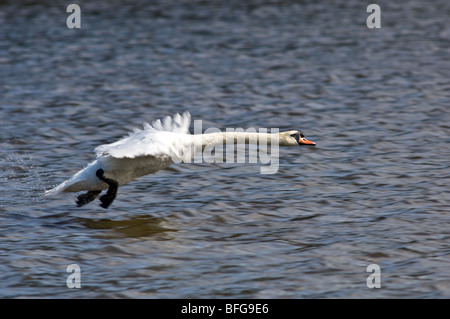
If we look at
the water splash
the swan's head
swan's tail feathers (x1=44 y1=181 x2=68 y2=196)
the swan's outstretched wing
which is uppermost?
the swan's outstretched wing

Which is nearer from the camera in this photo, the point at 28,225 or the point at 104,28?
the point at 28,225

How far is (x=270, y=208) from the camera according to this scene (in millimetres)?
10930

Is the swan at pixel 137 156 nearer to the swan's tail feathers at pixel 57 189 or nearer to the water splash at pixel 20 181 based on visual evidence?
the swan's tail feathers at pixel 57 189

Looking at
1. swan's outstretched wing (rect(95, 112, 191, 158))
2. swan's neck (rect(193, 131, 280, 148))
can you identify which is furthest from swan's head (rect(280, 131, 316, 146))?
swan's outstretched wing (rect(95, 112, 191, 158))

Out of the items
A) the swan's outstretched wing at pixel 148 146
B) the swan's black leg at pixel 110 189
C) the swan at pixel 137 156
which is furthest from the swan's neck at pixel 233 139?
the swan's black leg at pixel 110 189

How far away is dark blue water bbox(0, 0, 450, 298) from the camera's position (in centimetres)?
865

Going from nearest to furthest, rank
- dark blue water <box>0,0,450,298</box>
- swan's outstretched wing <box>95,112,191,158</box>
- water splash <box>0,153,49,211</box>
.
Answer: dark blue water <box>0,0,450,298</box>
swan's outstretched wing <box>95,112,191,158</box>
water splash <box>0,153,49,211</box>

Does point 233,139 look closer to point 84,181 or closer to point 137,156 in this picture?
point 137,156

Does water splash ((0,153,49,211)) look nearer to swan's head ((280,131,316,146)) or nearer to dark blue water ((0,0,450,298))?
dark blue water ((0,0,450,298))

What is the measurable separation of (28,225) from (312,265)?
4.00 m

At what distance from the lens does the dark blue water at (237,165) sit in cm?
865

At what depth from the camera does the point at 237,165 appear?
1330 cm
